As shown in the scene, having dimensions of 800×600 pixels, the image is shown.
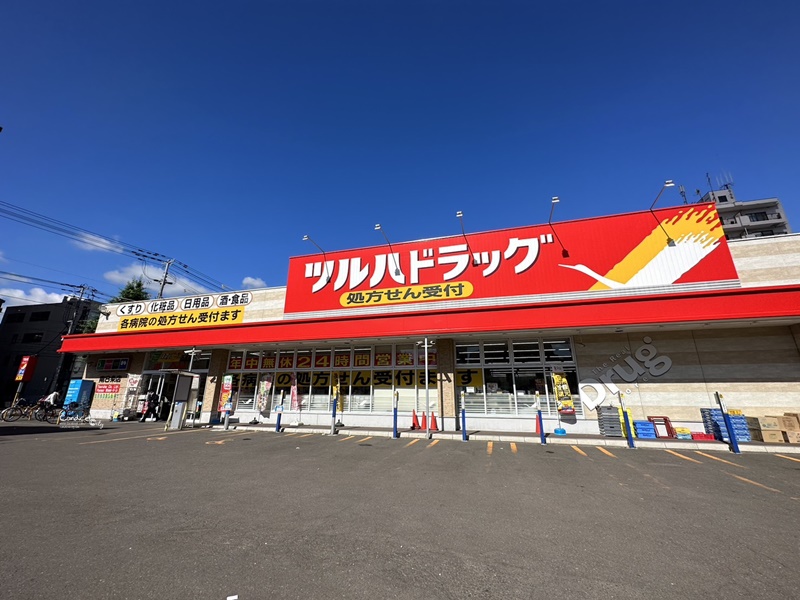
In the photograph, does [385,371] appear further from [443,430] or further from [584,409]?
[584,409]

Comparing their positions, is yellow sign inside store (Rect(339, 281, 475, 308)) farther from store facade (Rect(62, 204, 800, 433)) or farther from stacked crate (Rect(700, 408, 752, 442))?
stacked crate (Rect(700, 408, 752, 442))

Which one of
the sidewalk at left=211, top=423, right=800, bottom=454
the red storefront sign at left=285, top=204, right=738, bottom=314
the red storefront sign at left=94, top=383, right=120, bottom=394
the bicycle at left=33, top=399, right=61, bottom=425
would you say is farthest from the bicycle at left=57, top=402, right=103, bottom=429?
the red storefront sign at left=285, top=204, right=738, bottom=314

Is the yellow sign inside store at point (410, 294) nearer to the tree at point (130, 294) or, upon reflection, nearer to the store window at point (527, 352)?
the store window at point (527, 352)

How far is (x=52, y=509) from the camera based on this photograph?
4.72 metres

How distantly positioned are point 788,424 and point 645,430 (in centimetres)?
401

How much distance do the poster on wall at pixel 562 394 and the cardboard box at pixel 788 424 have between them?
6067mm

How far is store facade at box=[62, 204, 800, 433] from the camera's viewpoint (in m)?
12.1

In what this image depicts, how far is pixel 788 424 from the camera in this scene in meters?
10.8

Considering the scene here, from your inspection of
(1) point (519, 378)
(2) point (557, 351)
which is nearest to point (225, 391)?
(1) point (519, 378)

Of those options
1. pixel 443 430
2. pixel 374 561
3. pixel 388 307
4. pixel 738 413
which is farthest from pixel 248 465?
pixel 738 413

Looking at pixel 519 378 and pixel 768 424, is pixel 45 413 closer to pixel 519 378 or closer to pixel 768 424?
pixel 519 378

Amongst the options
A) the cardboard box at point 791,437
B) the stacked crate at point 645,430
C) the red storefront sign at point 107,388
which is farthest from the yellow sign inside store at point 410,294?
the red storefront sign at point 107,388

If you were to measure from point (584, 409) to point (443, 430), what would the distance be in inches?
221

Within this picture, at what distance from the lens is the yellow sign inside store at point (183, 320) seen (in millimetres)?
18984
